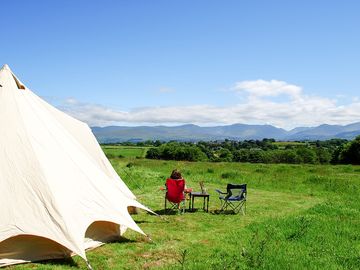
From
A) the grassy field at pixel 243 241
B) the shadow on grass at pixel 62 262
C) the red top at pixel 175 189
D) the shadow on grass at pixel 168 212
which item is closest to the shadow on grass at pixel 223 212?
the grassy field at pixel 243 241

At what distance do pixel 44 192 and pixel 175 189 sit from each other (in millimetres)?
5520

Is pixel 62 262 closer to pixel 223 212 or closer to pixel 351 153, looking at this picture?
pixel 223 212

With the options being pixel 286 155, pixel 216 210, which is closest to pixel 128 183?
pixel 216 210

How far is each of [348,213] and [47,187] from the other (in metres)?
9.56

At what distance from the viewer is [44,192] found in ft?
27.1

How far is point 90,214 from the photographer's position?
8.77m

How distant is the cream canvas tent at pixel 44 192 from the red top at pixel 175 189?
2.37m

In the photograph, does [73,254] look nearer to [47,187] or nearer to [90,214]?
[90,214]

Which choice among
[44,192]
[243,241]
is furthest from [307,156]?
[44,192]

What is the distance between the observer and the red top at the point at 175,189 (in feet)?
42.5

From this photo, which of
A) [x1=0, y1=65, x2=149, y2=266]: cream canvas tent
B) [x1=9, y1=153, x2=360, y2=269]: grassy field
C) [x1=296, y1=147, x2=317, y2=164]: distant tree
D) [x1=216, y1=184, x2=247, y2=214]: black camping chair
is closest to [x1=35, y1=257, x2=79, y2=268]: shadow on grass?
[x1=9, y1=153, x2=360, y2=269]: grassy field

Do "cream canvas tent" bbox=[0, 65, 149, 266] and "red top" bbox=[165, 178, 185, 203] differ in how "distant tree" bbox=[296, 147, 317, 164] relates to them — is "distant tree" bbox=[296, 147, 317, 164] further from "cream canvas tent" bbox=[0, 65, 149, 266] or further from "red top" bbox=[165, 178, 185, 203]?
"cream canvas tent" bbox=[0, 65, 149, 266]

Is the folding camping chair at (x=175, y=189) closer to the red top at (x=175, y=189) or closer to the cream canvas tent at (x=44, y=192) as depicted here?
the red top at (x=175, y=189)

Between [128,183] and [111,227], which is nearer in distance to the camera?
[111,227]
